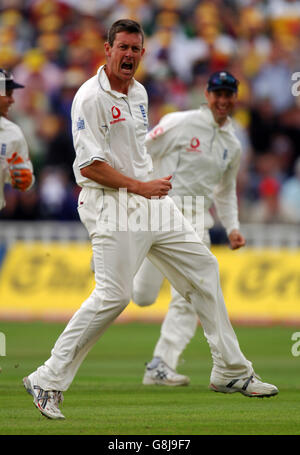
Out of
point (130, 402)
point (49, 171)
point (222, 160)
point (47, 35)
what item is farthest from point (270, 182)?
point (130, 402)

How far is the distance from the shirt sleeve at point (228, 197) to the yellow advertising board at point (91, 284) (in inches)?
262

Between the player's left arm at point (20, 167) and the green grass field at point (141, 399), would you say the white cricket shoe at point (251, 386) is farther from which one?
the player's left arm at point (20, 167)

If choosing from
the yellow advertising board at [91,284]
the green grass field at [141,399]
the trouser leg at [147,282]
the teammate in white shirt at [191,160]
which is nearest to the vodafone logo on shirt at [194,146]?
the teammate in white shirt at [191,160]

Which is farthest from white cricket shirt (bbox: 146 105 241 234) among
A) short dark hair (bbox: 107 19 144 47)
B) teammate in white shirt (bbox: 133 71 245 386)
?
short dark hair (bbox: 107 19 144 47)

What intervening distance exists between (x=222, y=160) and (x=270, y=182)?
28.6 ft

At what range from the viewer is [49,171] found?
19172 millimetres

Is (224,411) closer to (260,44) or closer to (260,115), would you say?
(260,115)

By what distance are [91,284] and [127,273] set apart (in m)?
10.3

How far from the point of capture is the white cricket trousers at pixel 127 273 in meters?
7.11

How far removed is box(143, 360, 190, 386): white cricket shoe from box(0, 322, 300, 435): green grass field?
162 mm

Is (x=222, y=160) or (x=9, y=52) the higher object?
(x=9, y=52)

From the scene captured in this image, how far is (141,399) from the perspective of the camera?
332 inches
